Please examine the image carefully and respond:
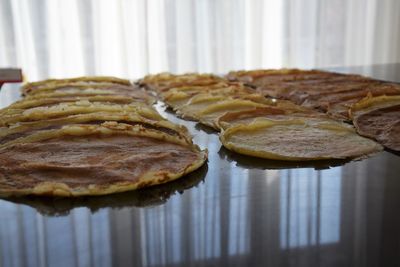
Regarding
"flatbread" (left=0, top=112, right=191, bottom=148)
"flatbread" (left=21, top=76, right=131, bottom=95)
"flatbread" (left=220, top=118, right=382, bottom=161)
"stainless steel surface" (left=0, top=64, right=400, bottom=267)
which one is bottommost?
"stainless steel surface" (left=0, top=64, right=400, bottom=267)

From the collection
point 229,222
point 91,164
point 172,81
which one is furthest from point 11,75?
point 229,222

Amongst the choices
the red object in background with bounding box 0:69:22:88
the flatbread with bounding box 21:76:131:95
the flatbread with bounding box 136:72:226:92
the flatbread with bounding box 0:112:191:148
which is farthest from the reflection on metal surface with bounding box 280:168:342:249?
the red object in background with bounding box 0:69:22:88

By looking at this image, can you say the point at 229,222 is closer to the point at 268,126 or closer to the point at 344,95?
the point at 268,126

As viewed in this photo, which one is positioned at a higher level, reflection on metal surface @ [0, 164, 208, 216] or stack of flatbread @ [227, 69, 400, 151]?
stack of flatbread @ [227, 69, 400, 151]

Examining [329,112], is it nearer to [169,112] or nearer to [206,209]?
[169,112]

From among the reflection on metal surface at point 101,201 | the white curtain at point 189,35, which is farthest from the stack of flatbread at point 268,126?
Result: the white curtain at point 189,35

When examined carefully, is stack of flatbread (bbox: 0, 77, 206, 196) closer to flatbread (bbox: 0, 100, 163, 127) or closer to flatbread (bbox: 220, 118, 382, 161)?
flatbread (bbox: 0, 100, 163, 127)

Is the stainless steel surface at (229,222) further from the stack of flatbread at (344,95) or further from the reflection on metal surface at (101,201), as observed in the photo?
the stack of flatbread at (344,95)
